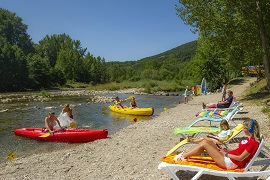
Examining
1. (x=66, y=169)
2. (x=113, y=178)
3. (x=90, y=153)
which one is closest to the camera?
(x=113, y=178)

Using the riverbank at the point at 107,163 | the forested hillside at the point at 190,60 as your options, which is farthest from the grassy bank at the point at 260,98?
the riverbank at the point at 107,163

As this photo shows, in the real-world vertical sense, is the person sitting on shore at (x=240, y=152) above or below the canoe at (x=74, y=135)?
above

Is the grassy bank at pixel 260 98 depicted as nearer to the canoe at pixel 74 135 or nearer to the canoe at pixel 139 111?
the canoe at pixel 139 111

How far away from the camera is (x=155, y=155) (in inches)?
327

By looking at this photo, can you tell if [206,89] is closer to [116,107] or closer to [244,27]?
[116,107]

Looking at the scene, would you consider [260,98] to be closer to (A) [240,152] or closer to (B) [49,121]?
(B) [49,121]

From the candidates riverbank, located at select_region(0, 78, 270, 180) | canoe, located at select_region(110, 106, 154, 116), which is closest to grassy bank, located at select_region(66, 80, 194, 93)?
canoe, located at select_region(110, 106, 154, 116)

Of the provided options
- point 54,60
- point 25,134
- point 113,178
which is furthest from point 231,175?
point 54,60

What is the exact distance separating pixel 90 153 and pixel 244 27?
36.5 feet

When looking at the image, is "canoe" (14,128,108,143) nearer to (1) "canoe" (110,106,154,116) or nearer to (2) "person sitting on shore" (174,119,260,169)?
(1) "canoe" (110,106,154,116)

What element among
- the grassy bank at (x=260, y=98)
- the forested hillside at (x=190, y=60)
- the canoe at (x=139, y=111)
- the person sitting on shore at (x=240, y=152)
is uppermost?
the forested hillside at (x=190, y=60)

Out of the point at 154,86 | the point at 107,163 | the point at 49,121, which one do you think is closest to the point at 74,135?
the point at 49,121

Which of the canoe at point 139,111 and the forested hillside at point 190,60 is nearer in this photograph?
the forested hillside at point 190,60

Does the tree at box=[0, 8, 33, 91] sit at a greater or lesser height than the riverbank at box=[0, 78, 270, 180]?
greater
